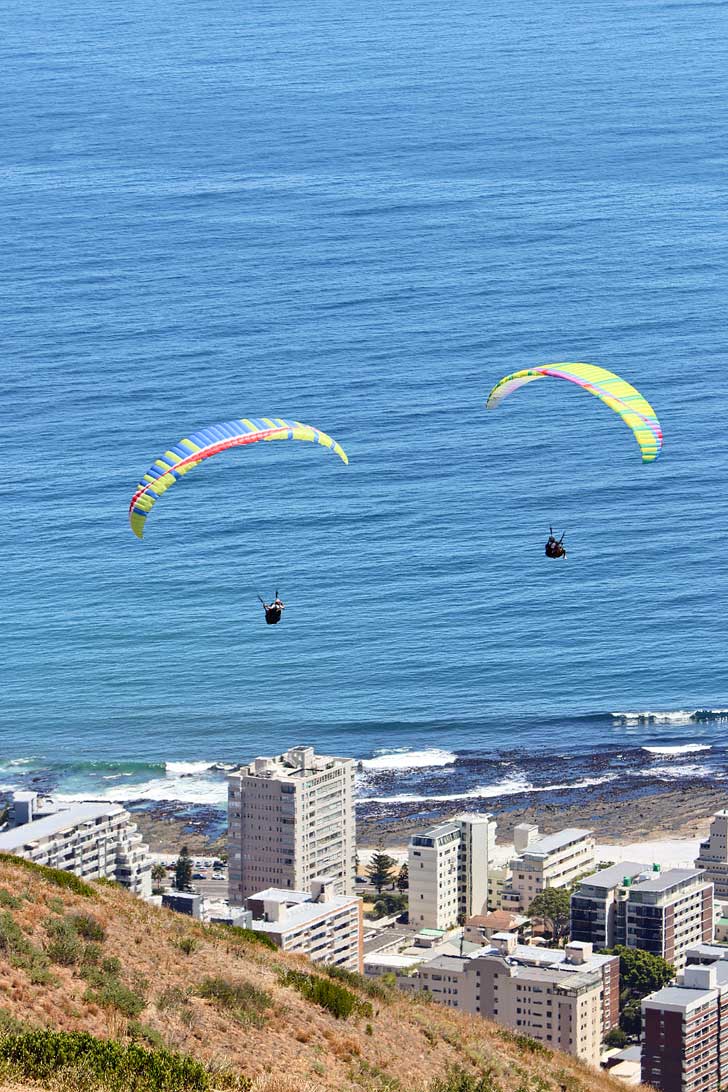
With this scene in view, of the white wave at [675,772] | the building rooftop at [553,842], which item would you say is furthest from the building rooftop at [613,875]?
the white wave at [675,772]

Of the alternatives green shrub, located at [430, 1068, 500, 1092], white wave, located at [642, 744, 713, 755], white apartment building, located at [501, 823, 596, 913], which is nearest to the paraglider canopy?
green shrub, located at [430, 1068, 500, 1092]

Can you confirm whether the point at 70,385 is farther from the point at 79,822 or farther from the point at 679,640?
the point at 79,822

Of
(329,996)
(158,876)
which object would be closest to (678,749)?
(158,876)

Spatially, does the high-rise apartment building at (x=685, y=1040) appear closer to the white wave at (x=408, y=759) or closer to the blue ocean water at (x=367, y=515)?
the white wave at (x=408, y=759)

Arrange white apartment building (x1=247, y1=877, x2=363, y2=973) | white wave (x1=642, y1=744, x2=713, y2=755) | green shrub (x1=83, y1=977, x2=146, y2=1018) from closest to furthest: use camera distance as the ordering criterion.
A: green shrub (x1=83, y1=977, x2=146, y2=1018) → white apartment building (x1=247, y1=877, x2=363, y2=973) → white wave (x1=642, y1=744, x2=713, y2=755)

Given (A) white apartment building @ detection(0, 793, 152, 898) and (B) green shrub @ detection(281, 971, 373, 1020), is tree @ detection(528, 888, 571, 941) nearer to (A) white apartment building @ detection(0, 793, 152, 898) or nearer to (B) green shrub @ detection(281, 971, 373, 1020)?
(A) white apartment building @ detection(0, 793, 152, 898)

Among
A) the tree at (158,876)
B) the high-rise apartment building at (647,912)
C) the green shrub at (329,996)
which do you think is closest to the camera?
the green shrub at (329,996)

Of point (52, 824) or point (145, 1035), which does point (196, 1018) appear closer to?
point (145, 1035)
